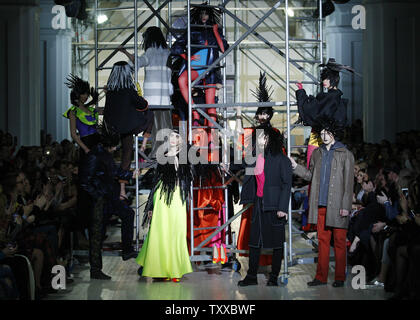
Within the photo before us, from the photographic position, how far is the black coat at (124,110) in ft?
29.3

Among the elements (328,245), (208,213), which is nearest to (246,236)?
(208,213)

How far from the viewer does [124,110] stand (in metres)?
8.97

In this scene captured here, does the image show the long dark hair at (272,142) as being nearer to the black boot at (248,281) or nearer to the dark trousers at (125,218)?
the black boot at (248,281)

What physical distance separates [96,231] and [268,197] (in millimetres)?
1819

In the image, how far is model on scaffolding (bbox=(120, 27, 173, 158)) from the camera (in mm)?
9312

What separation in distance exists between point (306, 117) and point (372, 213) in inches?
50.4

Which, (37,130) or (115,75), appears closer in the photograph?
(115,75)

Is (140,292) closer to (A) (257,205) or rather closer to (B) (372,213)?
(A) (257,205)

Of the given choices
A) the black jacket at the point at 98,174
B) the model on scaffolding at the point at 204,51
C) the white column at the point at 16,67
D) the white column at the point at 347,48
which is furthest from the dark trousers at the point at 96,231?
the white column at the point at 347,48

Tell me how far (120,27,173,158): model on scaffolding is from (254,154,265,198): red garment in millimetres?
1645

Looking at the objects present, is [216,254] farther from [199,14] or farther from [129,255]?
[199,14]

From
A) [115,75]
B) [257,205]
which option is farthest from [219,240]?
[115,75]

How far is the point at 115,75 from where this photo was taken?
8.95m

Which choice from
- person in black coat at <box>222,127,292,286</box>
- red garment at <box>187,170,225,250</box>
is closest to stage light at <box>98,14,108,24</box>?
red garment at <box>187,170,225,250</box>
